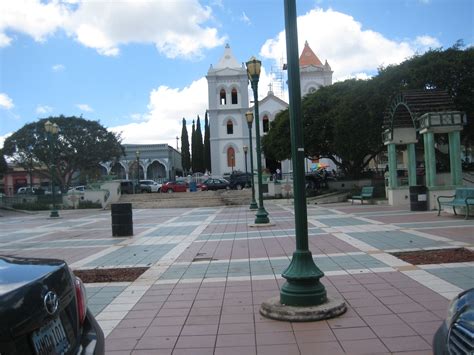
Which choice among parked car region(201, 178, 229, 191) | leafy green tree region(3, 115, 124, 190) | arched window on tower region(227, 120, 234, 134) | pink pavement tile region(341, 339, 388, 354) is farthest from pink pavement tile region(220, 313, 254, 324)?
arched window on tower region(227, 120, 234, 134)

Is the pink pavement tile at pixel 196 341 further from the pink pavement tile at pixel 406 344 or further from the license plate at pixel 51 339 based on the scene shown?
the license plate at pixel 51 339

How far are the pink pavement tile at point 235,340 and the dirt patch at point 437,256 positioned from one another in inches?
170

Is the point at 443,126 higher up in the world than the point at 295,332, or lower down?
higher up

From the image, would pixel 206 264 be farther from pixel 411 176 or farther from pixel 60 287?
pixel 411 176

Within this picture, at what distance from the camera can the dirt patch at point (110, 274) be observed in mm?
8414

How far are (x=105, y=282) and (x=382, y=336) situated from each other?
4823 millimetres

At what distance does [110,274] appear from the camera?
348 inches

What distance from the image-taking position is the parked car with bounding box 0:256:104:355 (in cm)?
247

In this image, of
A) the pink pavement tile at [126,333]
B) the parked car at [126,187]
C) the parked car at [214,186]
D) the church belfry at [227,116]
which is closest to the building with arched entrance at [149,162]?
the church belfry at [227,116]

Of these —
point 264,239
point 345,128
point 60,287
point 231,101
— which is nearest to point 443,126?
point 264,239

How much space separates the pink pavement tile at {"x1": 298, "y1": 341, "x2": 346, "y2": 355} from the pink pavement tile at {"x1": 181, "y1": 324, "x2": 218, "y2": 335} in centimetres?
103

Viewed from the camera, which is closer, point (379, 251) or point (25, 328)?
point (25, 328)

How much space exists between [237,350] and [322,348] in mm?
800

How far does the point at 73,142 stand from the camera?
5419 cm
